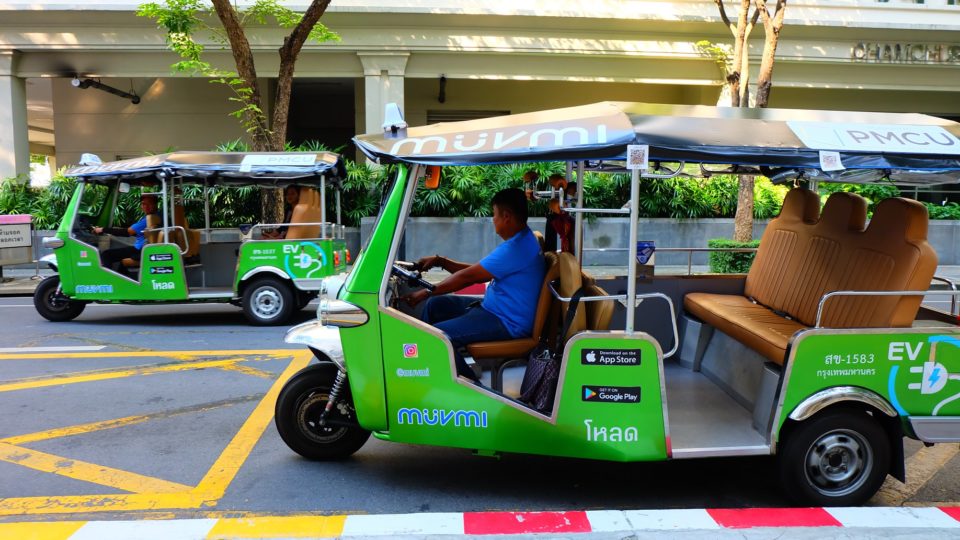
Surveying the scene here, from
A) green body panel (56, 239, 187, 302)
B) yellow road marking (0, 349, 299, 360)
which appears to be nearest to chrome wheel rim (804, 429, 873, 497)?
yellow road marking (0, 349, 299, 360)

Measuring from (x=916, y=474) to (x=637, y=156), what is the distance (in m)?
2.96

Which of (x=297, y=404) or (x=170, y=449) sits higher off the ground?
(x=297, y=404)

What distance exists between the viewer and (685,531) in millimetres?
3311

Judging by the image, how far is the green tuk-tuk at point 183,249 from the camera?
9.18m

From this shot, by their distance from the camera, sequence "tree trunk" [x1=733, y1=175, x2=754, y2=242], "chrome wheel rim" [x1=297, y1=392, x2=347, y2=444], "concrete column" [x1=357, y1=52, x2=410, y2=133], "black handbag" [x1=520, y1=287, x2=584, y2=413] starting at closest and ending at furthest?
"black handbag" [x1=520, y1=287, x2=584, y2=413] → "chrome wheel rim" [x1=297, y1=392, x2=347, y2=444] → "tree trunk" [x1=733, y1=175, x2=754, y2=242] → "concrete column" [x1=357, y1=52, x2=410, y2=133]

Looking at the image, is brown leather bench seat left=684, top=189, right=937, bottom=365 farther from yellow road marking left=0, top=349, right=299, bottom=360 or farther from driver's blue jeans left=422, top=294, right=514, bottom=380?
yellow road marking left=0, top=349, right=299, bottom=360

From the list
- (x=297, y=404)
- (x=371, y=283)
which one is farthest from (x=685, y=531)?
(x=297, y=404)

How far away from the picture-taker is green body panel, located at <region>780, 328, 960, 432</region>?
3.83 meters

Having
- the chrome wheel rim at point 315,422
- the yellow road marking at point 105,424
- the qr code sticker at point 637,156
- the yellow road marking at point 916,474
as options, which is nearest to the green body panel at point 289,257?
the yellow road marking at point 105,424

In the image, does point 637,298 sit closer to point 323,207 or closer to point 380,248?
point 380,248

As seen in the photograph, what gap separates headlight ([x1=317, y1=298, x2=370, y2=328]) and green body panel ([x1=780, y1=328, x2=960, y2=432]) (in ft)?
7.82

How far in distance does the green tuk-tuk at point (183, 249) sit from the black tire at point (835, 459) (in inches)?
271

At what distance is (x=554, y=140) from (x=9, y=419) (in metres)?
4.89

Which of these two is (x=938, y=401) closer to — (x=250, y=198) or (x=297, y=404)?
(x=297, y=404)
